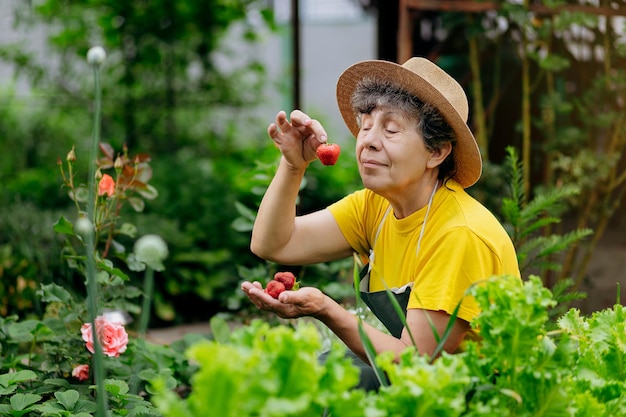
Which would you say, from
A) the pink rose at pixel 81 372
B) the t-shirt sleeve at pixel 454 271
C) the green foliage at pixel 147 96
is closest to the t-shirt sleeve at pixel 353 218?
the t-shirt sleeve at pixel 454 271

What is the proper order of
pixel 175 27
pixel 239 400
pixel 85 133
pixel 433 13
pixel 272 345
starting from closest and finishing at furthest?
1. pixel 239 400
2. pixel 272 345
3. pixel 433 13
4. pixel 175 27
5. pixel 85 133

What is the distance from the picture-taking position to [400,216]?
7.30ft

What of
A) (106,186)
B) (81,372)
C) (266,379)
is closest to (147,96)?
(106,186)

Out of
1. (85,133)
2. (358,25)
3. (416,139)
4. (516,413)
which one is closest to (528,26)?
(416,139)

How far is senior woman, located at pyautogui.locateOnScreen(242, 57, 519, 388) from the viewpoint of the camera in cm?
192

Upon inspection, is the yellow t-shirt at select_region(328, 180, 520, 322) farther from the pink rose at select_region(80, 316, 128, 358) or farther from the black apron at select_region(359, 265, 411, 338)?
the pink rose at select_region(80, 316, 128, 358)

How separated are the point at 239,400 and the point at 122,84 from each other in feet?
19.1

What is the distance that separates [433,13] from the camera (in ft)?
18.2

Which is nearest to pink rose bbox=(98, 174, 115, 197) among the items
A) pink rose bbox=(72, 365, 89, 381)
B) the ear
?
pink rose bbox=(72, 365, 89, 381)

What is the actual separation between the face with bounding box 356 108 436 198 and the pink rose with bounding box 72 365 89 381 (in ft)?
3.75

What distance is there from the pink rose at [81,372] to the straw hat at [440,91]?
1246 mm

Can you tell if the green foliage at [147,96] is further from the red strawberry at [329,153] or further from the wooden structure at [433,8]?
the red strawberry at [329,153]

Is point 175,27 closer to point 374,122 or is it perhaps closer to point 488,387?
point 374,122

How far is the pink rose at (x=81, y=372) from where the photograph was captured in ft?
8.38
